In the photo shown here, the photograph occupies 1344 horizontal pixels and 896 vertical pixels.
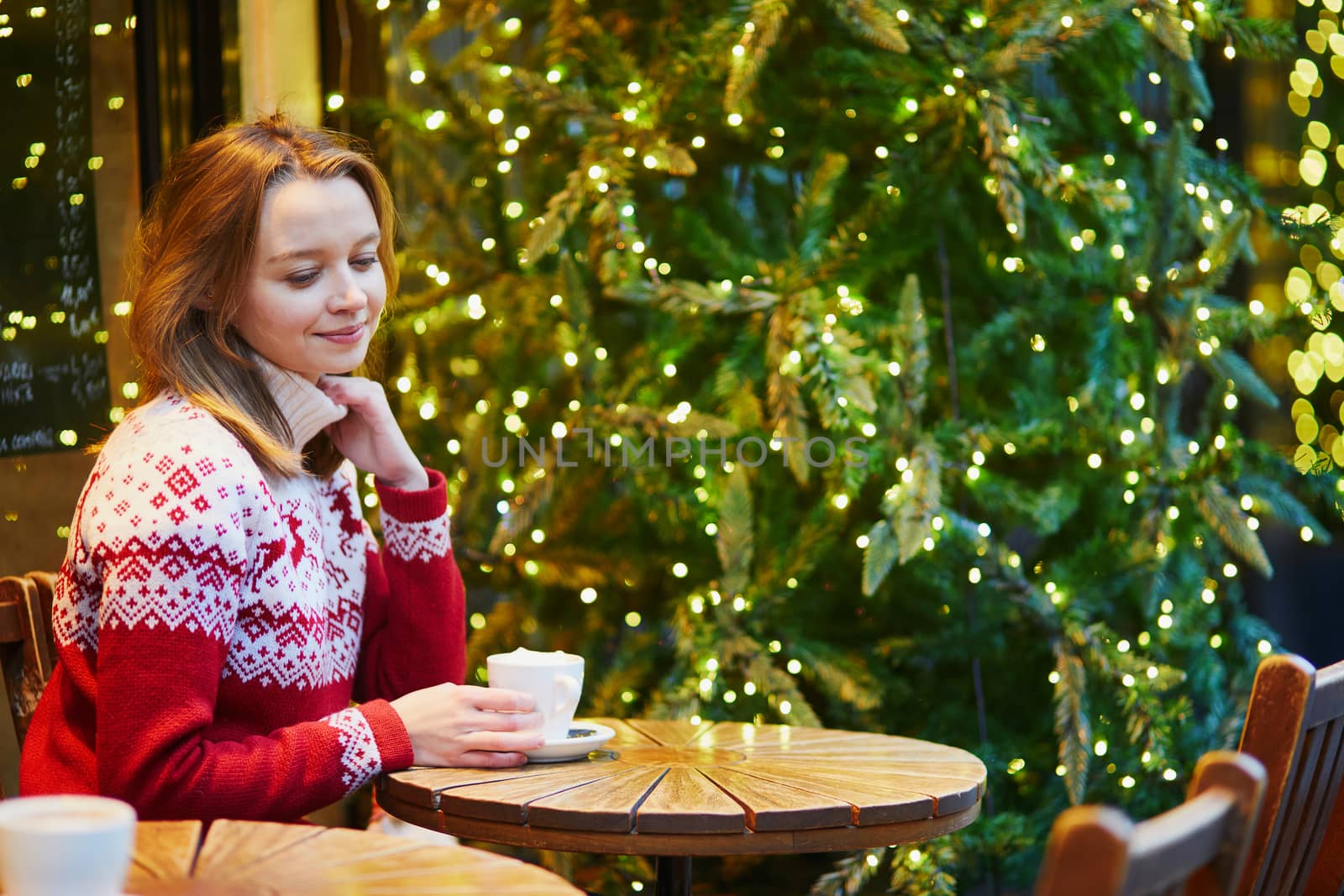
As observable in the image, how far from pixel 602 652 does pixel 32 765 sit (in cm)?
148

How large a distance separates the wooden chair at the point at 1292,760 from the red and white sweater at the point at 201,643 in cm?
82

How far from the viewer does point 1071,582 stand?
2635 mm

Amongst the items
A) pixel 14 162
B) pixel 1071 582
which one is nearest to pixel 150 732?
pixel 14 162

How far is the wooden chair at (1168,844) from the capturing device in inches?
25.8

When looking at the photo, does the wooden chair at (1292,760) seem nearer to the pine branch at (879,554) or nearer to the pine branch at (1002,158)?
the pine branch at (879,554)

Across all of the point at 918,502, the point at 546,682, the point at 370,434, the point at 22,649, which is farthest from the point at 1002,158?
the point at 22,649

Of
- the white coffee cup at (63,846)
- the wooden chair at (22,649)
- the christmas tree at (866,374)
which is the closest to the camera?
the white coffee cup at (63,846)

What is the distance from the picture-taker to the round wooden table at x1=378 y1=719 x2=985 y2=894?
1177mm

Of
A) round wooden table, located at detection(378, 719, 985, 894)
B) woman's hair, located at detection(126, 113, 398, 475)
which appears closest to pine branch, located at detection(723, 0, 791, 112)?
woman's hair, located at detection(126, 113, 398, 475)

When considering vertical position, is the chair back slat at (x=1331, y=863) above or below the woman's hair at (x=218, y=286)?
below

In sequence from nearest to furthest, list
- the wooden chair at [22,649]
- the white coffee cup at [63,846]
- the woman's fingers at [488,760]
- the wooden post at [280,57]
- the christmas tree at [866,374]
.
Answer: the white coffee cup at [63,846], the woman's fingers at [488,760], the wooden chair at [22,649], the christmas tree at [866,374], the wooden post at [280,57]

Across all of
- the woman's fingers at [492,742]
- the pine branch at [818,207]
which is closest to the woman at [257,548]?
the woman's fingers at [492,742]

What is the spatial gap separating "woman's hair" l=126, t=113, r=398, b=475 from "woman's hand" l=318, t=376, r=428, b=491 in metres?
0.16

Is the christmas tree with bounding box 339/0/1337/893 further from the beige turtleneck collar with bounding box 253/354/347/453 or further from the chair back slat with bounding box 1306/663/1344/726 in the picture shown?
the chair back slat with bounding box 1306/663/1344/726
